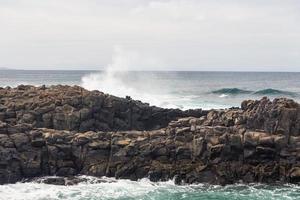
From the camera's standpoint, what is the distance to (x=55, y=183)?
32.3 metres

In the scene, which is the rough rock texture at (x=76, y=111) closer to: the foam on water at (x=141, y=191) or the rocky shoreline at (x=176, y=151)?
the rocky shoreline at (x=176, y=151)

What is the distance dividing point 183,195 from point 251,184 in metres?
4.92

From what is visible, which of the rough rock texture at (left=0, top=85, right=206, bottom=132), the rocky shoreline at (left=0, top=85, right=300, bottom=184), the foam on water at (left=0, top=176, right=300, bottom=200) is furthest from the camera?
the rough rock texture at (left=0, top=85, right=206, bottom=132)

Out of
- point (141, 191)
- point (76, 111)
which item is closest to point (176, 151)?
point (141, 191)

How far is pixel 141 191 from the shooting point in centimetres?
3119

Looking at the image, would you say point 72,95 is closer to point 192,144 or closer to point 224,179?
point 192,144

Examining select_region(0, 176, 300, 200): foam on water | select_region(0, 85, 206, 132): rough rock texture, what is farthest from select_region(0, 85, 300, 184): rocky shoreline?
select_region(0, 85, 206, 132): rough rock texture

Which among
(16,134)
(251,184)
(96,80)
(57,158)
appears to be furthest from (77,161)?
(96,80)

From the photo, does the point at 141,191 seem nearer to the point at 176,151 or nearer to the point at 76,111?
the point at 176,151

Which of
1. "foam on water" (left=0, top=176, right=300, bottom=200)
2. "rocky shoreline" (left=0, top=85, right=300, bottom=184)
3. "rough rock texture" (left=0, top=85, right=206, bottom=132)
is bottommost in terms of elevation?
"foam on water" (left=0, top=176, right=300, bottom=200)

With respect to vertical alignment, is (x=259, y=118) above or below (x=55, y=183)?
above

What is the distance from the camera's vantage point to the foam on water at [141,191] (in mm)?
30016

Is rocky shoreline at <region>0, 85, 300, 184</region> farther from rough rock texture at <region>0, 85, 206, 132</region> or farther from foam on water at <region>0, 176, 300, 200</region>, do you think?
rough rock texture at <region>0, 85, 206, 132</region>

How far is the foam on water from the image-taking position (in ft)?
98.5
